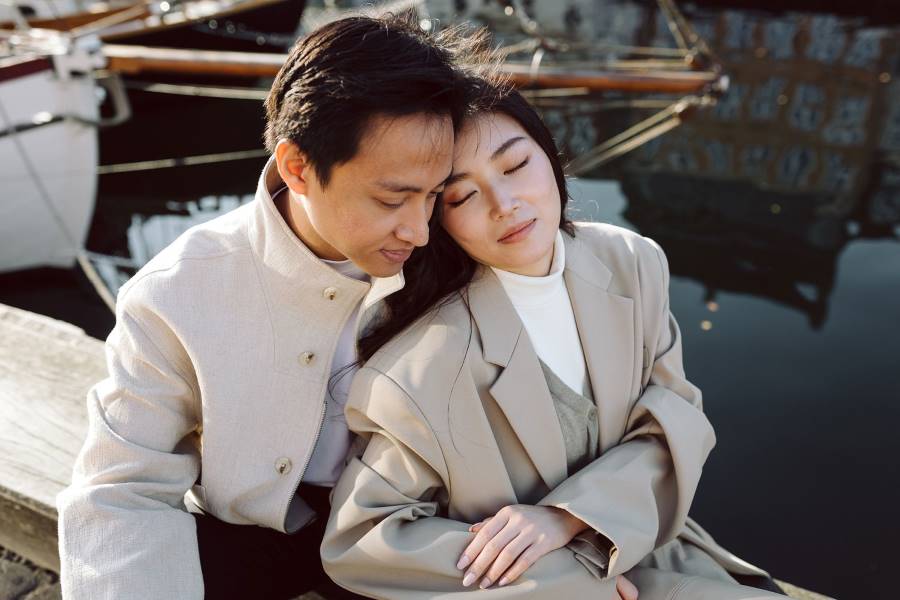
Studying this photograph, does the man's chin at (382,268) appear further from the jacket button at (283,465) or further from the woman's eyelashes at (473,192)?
the jacket button at (283,465)

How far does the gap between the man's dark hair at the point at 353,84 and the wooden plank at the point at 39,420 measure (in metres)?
1.39

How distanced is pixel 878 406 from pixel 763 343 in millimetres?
1025

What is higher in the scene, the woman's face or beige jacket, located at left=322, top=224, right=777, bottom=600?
the woman's face

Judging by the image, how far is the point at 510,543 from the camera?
170cm

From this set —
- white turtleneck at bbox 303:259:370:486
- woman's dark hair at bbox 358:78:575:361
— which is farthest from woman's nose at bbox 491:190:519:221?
white turtleneck at bbox 303:259:370:486

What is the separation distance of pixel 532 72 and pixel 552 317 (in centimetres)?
421

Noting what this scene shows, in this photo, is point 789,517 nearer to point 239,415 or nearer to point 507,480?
point 507,480

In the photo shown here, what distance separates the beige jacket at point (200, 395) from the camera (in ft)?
5.60

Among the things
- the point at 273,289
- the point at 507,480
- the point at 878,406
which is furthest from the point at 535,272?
the point at 878,406

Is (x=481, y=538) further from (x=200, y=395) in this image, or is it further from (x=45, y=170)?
(x=45, y=170)

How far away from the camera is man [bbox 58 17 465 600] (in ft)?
5.20

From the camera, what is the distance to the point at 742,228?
912 cm

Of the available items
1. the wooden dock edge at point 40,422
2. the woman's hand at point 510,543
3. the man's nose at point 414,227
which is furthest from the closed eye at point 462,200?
the wooden dock edge at point 40,422

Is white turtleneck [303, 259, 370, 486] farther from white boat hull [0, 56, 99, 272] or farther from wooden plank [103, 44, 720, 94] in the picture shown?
white boat hull [0, 56, 99, 272]
